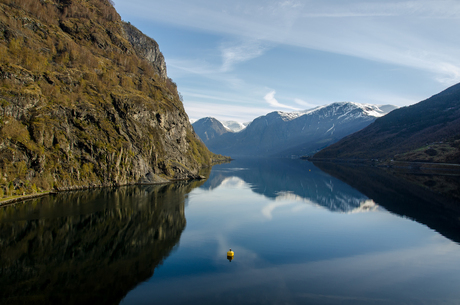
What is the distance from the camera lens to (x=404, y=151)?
605 feet

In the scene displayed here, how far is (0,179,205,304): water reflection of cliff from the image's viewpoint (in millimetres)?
18578

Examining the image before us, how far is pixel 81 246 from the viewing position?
27031mm

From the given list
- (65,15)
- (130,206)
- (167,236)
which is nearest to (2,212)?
(130,206)

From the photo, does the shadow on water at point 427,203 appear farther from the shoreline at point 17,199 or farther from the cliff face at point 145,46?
the cliff face at point 145,46

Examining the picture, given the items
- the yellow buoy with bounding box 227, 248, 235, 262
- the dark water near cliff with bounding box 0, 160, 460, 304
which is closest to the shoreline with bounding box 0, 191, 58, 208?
the dark water near cliff with bounding box 0, 160, 460, 304

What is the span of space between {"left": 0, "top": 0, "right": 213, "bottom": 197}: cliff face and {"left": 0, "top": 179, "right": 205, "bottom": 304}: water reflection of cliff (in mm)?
10327

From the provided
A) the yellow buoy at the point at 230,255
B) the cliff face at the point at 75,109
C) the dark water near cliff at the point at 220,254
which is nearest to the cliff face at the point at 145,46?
the cliff face at the point at 75,109

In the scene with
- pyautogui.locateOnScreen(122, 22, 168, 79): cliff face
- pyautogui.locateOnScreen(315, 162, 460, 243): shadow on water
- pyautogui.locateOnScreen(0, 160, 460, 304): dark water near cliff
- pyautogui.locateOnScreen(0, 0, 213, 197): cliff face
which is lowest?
pyautogui.locateOnScreen(0, 160, 460, 304): dark water near cliff

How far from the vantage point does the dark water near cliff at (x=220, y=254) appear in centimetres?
1881

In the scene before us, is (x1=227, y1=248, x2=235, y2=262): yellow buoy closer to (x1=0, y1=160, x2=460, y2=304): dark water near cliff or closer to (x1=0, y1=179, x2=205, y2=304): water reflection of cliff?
(x1=0, y1=160, x2=460, y2=304): dark water near cliff

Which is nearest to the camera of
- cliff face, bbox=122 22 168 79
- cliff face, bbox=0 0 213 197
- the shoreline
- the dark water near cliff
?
the dark water near cliff

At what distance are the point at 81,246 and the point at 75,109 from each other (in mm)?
45720

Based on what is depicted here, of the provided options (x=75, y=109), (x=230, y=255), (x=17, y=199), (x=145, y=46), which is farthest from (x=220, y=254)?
(x=145, y=46)

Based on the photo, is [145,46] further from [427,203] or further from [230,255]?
[230,255]
